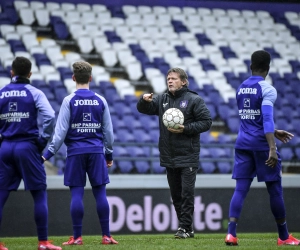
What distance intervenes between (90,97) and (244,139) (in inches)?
64.7

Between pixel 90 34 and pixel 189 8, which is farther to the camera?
pixel 189 8

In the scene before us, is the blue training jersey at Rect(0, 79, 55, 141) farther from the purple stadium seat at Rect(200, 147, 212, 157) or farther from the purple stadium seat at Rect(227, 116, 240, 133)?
the purple stadium seat at Rect(227, 116, 240, 133)

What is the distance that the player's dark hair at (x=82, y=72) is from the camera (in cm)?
728

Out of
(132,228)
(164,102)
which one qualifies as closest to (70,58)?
(132,228)

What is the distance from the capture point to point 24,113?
22.3 ft

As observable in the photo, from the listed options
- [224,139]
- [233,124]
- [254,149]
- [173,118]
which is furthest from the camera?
[233,124]

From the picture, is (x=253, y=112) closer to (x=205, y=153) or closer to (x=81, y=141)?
(x=81, y=141)

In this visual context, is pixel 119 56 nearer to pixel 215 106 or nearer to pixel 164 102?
pixel 215 106

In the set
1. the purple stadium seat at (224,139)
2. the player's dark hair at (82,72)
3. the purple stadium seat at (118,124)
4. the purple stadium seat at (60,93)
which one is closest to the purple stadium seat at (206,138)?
the purple stadium seat at (224,139)

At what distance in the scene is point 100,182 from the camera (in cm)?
735

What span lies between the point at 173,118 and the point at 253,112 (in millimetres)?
1282

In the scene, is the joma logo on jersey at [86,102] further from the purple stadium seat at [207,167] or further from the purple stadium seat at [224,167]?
the purple stadium seat at [207,167]

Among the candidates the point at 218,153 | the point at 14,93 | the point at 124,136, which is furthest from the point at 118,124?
the point at 14,93

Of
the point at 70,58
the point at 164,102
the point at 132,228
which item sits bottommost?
the point at 132,228
